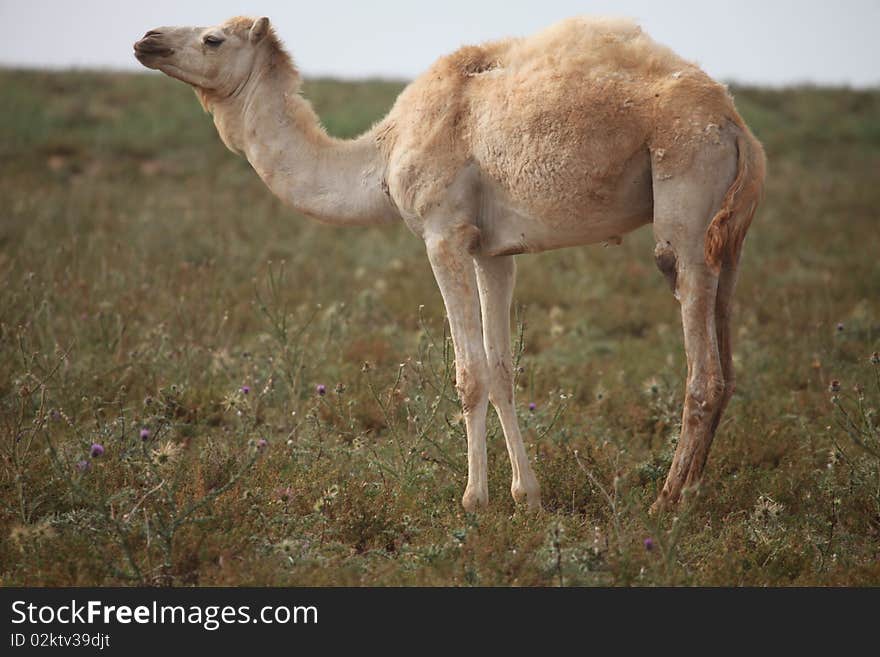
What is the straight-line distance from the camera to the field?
478cm

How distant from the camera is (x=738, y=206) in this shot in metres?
4.85

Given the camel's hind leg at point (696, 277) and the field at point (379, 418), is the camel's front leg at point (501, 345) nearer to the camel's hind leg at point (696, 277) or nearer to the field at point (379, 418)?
the field at point (379, 418)

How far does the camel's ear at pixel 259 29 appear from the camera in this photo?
6.06 m

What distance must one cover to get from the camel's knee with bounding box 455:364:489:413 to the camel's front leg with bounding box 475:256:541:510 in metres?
0.25

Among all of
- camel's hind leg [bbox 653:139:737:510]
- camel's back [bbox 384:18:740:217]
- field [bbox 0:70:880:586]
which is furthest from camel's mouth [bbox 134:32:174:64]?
camel's hind leg [bbox 653:139:737:510]

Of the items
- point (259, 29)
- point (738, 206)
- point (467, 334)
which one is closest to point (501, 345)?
point (467, 334)

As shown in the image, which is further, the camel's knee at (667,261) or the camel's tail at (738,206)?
the camel's knee at (667,261)

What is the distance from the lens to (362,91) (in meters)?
29.3

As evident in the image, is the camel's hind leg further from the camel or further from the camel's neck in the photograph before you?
the camel's neck

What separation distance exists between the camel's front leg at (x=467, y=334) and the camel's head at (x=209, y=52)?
1789 mm

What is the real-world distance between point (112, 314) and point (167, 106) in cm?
1772

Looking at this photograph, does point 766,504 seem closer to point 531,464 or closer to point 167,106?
point 531,464

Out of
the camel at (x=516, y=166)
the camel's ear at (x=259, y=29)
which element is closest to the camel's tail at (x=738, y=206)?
the camel at (x=516, y=166)
